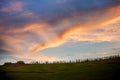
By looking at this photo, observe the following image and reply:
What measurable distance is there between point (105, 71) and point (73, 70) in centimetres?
349

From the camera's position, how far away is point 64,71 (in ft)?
106

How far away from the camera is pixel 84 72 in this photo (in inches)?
1242

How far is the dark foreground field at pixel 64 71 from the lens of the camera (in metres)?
30.8

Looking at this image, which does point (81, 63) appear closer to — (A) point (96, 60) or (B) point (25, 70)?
(A) point (96, 60)

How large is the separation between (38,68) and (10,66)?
3.79 metres

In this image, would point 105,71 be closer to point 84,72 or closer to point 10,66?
point 84,72

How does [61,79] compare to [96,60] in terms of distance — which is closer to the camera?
[61,79]

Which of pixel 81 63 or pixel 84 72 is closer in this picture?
pixel 84 72

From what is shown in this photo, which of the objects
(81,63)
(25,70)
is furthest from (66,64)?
(25,70)

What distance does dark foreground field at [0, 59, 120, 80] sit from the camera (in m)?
30.8

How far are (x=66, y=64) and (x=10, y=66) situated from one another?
22.3 feet

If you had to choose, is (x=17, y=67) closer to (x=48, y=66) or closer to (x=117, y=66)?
(x=48, y=66)

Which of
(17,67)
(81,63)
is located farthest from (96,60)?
(17,67)

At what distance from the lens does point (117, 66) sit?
106 feet
